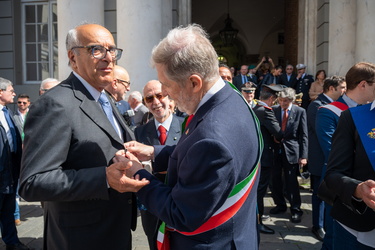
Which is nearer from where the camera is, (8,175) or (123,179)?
(123,179)

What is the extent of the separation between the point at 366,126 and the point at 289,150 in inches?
133

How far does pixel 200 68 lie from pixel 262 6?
18.2 m

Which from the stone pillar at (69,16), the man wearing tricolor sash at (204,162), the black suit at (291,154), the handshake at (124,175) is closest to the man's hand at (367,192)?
the man wearing tricolor sash at (204,162)

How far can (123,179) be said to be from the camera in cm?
156

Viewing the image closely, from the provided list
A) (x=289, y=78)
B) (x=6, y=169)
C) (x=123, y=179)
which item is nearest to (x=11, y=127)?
→ (x=6, y=169)

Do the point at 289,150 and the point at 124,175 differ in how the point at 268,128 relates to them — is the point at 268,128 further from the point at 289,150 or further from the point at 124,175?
the point at 124,175

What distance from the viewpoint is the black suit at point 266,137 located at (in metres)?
4.85

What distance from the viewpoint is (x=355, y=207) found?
6.39ft

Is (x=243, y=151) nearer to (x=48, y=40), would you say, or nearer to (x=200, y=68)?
(x=200, y=68)

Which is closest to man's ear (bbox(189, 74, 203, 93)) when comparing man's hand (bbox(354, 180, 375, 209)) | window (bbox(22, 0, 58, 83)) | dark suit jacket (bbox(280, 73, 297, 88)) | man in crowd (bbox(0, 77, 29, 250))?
man's hand (bbox(354, 180, 375, 209))

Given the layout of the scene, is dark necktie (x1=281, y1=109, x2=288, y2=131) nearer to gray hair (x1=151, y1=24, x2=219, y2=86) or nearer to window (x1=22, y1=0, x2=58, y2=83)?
gray hair (x1=151, y1=24, x2=219, y2=86)

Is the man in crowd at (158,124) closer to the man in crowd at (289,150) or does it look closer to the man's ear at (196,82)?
the man's ear at (196,82)

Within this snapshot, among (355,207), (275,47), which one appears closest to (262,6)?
(275,47)

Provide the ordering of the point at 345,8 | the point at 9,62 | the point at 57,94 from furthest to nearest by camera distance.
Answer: the point at 9,62
the point at 345,8
the point at 57,94
